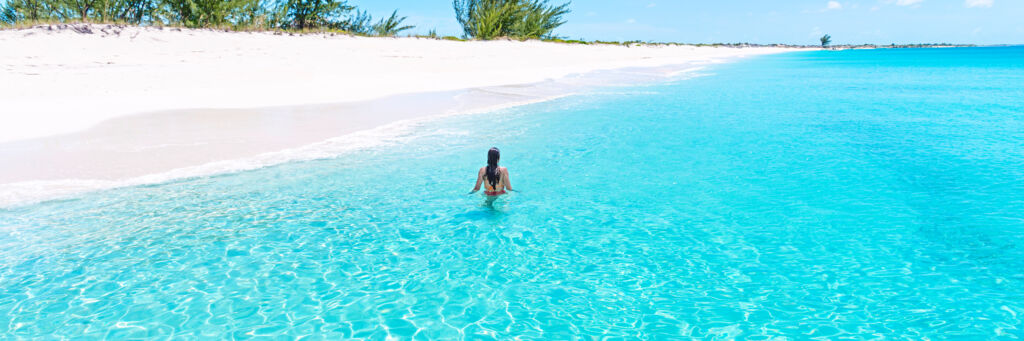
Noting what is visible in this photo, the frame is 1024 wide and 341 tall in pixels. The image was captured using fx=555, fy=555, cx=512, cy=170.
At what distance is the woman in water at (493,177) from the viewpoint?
8.27m

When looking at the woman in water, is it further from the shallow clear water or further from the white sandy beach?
the white sandy beach

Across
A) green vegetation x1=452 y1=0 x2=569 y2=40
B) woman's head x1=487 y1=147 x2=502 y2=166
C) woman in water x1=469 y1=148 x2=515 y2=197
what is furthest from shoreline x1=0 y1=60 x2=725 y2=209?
green vegetation x1=452 y1=0 x2=569 y2=40

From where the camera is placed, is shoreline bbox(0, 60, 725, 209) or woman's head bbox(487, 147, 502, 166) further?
shoreline bbox(0, 60, 725, 209)

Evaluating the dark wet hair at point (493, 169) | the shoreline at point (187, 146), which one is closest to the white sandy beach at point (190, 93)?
the shoreline at point (187, 146)

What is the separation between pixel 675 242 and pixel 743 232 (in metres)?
1.08

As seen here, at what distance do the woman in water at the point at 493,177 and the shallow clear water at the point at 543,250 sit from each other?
0.72ft

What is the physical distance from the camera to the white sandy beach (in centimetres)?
1134

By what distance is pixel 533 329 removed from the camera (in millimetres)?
5148

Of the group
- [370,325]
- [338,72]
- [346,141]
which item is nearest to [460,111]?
[346,141]

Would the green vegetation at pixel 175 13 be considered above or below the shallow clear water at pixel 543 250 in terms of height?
above

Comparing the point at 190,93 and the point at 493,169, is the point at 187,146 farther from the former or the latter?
the point at 190,93

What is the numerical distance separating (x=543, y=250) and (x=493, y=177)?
1.88m

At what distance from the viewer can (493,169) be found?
8367 millimetres

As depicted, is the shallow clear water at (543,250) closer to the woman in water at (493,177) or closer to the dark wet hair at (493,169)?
the woman in water at (493,177)
